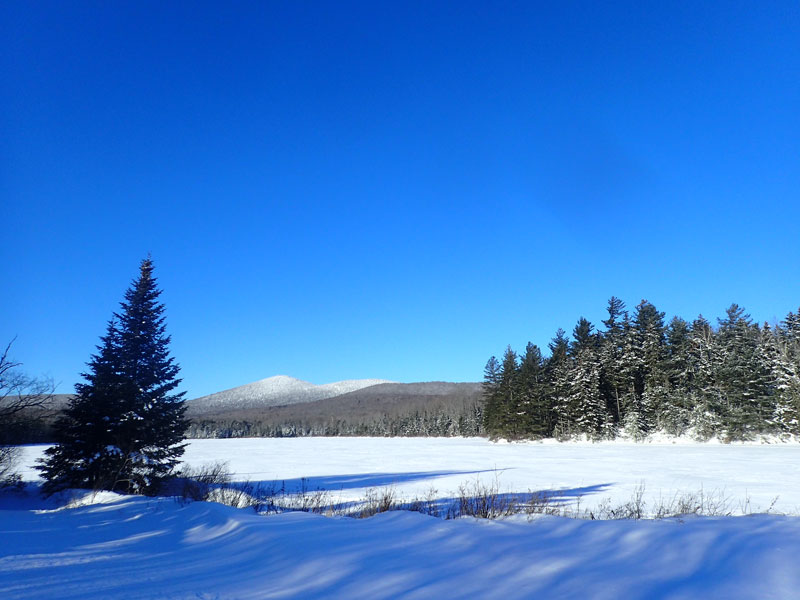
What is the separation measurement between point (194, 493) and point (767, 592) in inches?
493

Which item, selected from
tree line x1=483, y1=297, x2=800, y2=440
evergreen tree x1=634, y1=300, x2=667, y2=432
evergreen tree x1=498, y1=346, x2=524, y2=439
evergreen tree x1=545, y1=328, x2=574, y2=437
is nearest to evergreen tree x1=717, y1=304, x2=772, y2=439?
tree line x1=483, y1=297, x2=800, y2=440

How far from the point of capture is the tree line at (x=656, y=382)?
37531mm

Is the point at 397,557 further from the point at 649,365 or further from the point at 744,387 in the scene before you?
the point at 649,365

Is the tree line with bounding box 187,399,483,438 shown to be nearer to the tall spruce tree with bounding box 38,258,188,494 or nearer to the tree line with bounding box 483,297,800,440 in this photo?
the tree line with bounding box 483,297,800,440

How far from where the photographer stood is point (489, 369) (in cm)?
6022

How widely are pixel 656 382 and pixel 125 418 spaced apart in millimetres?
46350

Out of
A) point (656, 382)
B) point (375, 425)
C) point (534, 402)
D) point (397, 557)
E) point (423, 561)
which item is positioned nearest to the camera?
point (423, 561)

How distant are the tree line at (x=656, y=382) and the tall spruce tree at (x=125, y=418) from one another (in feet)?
129

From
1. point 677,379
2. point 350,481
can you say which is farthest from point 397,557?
point 677,379

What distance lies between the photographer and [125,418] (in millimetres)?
18828

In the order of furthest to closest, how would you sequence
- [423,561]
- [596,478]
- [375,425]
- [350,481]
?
[375,425] < [350,481] < [596,478] < [423,561]

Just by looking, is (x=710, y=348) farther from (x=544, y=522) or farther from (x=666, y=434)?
(x=544, y=522)

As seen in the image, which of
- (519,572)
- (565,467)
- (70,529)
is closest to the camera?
(519,572)

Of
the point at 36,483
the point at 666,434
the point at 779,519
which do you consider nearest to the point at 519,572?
the point at 779,519
